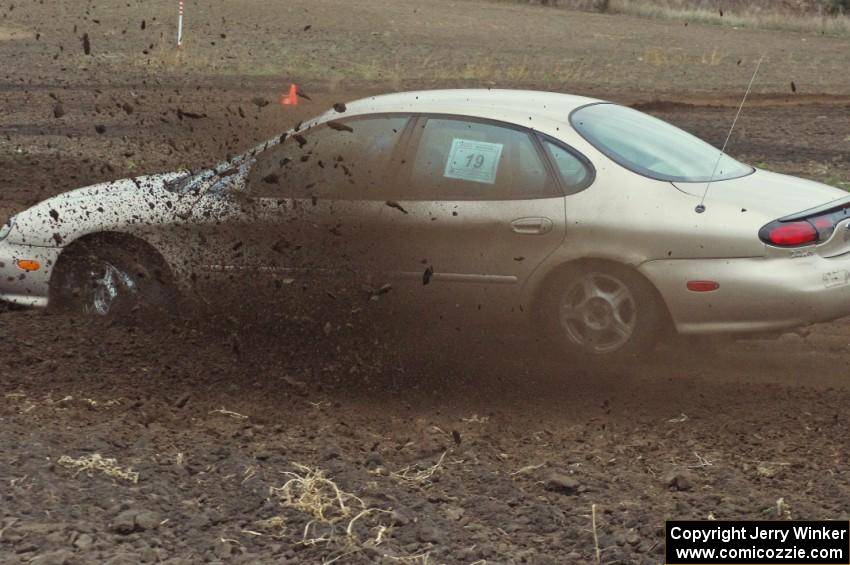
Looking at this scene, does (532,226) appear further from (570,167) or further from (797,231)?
(797,231)

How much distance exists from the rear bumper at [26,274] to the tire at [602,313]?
3138 mm

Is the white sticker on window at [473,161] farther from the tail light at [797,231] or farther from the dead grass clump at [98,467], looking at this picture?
the dead grass clump at [98,467]

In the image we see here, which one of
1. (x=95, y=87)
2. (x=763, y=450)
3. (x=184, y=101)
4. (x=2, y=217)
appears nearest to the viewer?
(x=763, y=450)

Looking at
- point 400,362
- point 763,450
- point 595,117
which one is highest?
point 595,117

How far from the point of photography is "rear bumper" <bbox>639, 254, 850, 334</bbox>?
7.43 m

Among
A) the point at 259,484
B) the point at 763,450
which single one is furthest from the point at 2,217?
the point at 763,450

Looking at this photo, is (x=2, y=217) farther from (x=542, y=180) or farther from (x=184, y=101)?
(x=184, y=101)

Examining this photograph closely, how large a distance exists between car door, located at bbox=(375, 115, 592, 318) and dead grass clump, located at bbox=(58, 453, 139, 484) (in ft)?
7.84

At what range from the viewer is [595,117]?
830 centimetres

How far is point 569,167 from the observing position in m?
7.83

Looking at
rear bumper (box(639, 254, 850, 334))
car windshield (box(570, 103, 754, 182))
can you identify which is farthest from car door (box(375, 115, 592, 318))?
rear bumper (box(639, 254, 850, 334))

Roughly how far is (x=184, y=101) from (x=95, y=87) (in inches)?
122

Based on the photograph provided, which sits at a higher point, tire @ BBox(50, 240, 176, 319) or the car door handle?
the car door handle

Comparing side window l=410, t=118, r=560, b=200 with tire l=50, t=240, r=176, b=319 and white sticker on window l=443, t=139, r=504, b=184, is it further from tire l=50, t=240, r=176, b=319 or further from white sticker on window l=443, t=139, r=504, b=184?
tire l=50, t=240, r=176, b=319
